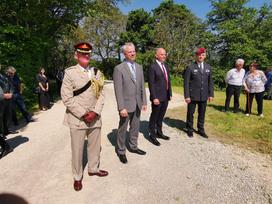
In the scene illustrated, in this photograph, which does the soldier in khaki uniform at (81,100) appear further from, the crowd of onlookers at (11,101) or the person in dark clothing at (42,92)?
the person in dark clothing at (42,92)

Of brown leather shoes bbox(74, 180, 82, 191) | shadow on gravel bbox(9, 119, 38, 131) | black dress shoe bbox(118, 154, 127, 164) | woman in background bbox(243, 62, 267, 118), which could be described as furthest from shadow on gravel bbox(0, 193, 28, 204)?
woman in background bbox(243, 62, 267, 118)

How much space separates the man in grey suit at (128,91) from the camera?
4.77 m

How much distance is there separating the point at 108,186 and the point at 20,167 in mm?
1808

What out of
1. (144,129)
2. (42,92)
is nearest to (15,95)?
(42,92)

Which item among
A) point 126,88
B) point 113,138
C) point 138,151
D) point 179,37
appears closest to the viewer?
point 126,88

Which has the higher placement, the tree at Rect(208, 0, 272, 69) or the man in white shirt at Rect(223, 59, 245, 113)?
the tree at Rect(208, 0, 272, 69)

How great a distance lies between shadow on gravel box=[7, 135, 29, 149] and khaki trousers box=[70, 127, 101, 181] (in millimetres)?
2579

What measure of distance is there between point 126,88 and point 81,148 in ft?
4.61

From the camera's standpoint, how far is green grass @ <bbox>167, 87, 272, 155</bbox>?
623 centimetres

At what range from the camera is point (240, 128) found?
7.41 meters

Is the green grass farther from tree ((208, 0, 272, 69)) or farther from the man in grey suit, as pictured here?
tree ((208, 0, 272, 69))

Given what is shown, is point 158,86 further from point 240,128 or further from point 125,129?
point 240,128

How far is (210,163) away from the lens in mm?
4988

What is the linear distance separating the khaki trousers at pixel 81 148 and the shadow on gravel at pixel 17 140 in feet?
8.46
